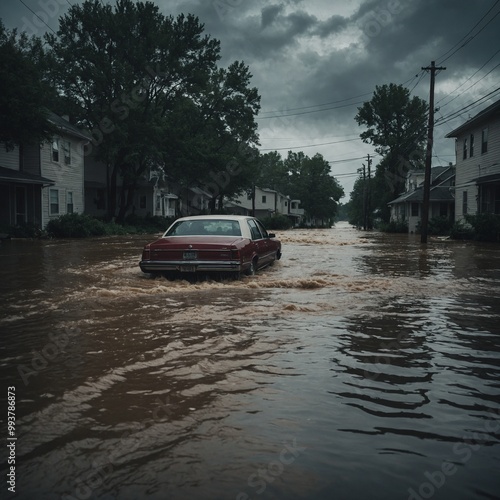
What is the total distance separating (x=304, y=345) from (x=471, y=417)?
212cm

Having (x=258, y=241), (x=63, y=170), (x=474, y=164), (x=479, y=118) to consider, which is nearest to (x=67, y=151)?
(x=63, y=170)

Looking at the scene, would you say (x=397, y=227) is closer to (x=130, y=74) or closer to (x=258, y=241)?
(x=130, y=74)

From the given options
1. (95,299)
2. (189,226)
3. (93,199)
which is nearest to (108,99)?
(93,199)

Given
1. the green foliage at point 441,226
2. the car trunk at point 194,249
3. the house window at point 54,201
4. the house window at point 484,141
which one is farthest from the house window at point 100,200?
the car trunk at point 194,249

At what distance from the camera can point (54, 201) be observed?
32688 millimetres

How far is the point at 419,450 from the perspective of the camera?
3.03 m

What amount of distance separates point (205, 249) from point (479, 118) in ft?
77.8

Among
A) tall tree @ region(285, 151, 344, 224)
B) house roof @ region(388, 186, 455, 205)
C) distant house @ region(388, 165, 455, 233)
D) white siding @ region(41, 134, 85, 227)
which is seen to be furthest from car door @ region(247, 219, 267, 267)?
tall tree @ region(285, 151, 344, 224)

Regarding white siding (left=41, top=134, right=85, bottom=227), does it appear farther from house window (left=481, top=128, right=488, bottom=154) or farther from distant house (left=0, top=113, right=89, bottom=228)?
house window (left=481, top=128, right=488, bottom=154)

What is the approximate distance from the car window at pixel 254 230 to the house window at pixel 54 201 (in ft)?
78.1

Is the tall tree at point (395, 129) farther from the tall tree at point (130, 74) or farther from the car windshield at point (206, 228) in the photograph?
the car windshield at point (206, 228)

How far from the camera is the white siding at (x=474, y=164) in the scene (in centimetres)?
2766

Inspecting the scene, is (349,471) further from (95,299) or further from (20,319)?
(95,299)

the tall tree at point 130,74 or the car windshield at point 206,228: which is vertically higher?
the tall tree at point 130,74
